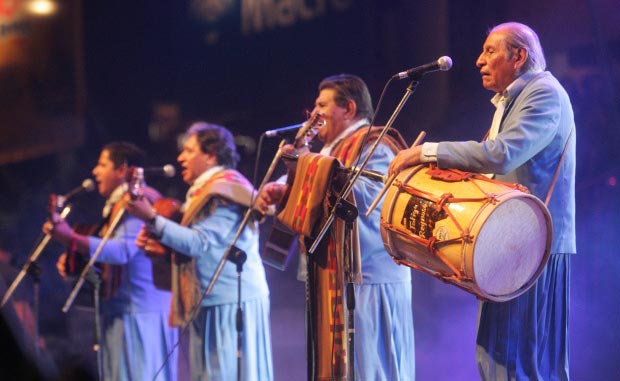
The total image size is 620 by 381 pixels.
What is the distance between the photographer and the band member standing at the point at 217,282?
4.42 m

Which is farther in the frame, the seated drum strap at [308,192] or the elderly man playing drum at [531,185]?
the seated drum strap at [308,192]

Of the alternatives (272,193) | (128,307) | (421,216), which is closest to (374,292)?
(272,193)

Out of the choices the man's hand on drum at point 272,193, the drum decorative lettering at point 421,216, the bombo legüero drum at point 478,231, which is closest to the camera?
the bombo legüero drum at point 478,231

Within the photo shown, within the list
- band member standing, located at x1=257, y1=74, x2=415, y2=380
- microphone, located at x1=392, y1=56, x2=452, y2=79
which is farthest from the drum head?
band member standing, located at x1=257, y1=74, x2=415, y2=380

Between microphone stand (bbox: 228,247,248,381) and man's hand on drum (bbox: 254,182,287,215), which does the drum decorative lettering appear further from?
microphone stand (bbox: 228,247,248,381)

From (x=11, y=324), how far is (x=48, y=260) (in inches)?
242

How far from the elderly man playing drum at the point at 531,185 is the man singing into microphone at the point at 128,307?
2.68 metres

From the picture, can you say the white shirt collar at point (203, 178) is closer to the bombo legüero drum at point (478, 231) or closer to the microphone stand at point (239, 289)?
the microphone stand at point (239, 289)

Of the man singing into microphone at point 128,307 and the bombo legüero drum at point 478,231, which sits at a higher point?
the bombo legüero drum at point 478,231

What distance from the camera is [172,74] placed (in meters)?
6.80

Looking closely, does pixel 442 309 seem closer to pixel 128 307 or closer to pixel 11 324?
pixel 128 307

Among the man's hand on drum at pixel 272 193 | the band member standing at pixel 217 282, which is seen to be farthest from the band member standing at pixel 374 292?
the band member standing at pixel 217 282

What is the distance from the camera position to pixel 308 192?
11.1ft

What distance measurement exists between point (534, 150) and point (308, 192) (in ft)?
3.28
